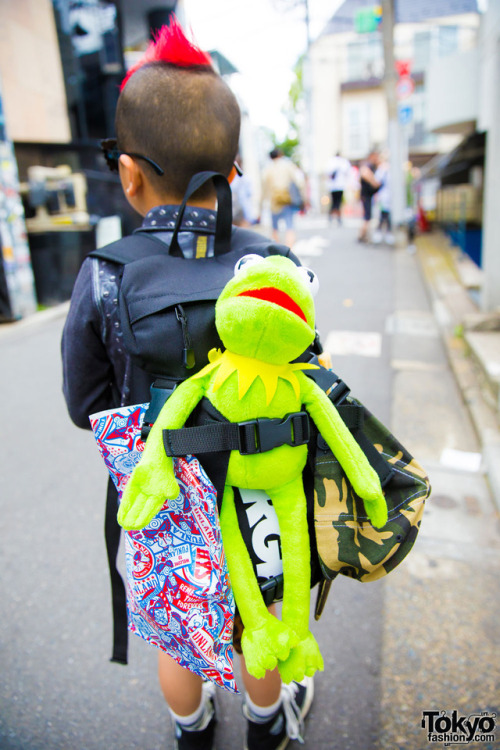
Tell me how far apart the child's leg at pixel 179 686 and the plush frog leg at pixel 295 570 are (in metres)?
0.41

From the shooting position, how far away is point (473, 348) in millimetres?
4539

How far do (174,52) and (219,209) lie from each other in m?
0.40

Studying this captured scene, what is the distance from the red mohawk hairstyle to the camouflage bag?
856 millimetres

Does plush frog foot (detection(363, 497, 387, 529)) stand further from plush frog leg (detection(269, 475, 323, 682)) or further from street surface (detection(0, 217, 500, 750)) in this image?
street surface (detection(0, 217, 500, 750))

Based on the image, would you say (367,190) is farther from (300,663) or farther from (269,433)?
(300,663)

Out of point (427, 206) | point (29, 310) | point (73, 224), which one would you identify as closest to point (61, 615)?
point (29, 310)

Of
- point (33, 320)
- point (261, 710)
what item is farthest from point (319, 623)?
point (33, 320)

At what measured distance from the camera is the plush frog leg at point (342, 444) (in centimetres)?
115

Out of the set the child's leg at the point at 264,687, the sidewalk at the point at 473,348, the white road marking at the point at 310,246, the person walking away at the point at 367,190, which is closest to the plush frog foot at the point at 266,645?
the child's leg at the point at 264,687

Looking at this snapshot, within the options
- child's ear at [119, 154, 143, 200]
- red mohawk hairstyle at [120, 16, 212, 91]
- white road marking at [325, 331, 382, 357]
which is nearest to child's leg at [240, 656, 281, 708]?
child's ear at [119, 154, 143, 200]

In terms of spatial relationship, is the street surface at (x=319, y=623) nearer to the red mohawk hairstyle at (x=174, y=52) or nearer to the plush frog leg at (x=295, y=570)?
the plush frog leg at (x=295, y=570)

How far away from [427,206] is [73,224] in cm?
1319

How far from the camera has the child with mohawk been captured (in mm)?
1214

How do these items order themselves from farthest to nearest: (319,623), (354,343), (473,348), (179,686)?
(354,343), (473,348), (319,623), (179,686)
